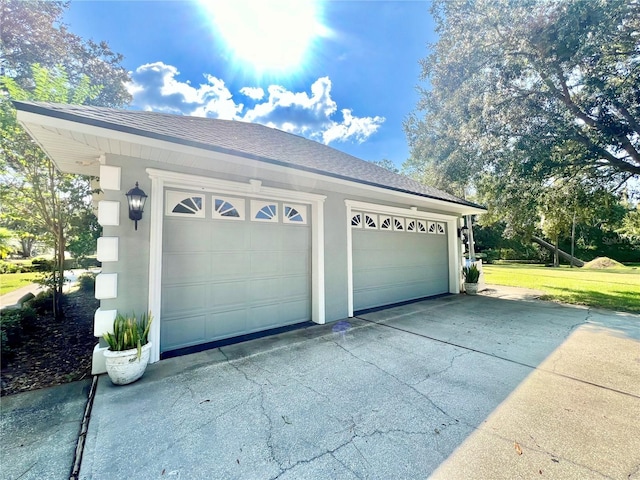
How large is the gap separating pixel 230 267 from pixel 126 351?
1899 millimetres

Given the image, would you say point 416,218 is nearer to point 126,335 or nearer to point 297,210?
point 297,210

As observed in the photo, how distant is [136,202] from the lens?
3.73 metres

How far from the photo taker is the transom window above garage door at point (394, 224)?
272 inches

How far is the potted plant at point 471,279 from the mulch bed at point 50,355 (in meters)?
9.89

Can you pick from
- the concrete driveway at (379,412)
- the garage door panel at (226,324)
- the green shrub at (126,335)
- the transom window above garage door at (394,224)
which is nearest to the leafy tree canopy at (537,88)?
the transom window above garage door at (394,224)

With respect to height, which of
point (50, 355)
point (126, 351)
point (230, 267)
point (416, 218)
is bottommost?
point (50, 355)

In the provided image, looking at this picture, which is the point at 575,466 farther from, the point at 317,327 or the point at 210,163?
the point at 210,163

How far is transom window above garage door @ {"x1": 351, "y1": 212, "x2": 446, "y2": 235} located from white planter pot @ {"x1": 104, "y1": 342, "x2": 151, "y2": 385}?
490 cm

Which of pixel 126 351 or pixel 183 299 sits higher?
pixel 183 299

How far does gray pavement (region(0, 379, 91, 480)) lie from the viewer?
2057mm

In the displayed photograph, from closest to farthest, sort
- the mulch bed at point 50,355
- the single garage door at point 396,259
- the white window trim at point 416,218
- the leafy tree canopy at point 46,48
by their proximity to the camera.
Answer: the mulch bed at point 50,355 → the white window trim at point 416,218 → the single garage door at point 396,259 → the leafy tree canopy at point 46,48

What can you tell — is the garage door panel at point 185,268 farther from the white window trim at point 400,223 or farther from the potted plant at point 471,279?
the potted plant at point 471,279

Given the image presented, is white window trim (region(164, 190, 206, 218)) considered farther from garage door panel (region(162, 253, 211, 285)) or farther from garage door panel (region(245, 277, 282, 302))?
garage door panel (region(245, 277, 282, 302))

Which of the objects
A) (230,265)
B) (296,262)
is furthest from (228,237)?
(296,262)
